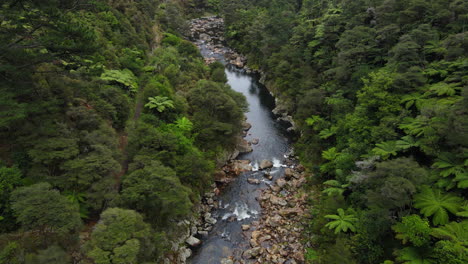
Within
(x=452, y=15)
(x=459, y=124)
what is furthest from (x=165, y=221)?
(x=452, y=15)

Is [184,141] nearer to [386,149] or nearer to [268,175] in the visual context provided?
[268,175]

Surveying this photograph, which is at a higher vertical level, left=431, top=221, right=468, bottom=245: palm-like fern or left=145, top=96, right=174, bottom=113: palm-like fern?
left=431, top=221, right=468, bottom=245: palm-like fern

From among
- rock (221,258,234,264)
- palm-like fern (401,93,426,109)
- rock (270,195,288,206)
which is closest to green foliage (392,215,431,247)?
palm-like fern (401,93,426,109)

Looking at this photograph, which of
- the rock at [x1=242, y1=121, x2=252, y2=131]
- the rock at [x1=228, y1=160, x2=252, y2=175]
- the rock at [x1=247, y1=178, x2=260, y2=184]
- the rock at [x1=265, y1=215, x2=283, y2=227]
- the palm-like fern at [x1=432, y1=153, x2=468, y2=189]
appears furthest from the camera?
the rock at [x1=242, y1=121, x2=252, y2=131]

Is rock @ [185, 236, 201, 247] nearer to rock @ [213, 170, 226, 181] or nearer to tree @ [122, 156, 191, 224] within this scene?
tree @ [122, 156, 191, 224]

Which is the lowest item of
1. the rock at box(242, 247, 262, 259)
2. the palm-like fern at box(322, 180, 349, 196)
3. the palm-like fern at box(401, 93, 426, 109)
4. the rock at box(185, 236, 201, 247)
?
the rock at box(185, 236, 201, 247)

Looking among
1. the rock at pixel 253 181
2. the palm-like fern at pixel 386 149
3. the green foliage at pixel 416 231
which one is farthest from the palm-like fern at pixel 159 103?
the green foliage at pixel 416 231

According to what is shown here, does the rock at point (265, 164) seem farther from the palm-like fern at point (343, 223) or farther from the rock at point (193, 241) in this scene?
the palm-like fern at point (343, 223)
